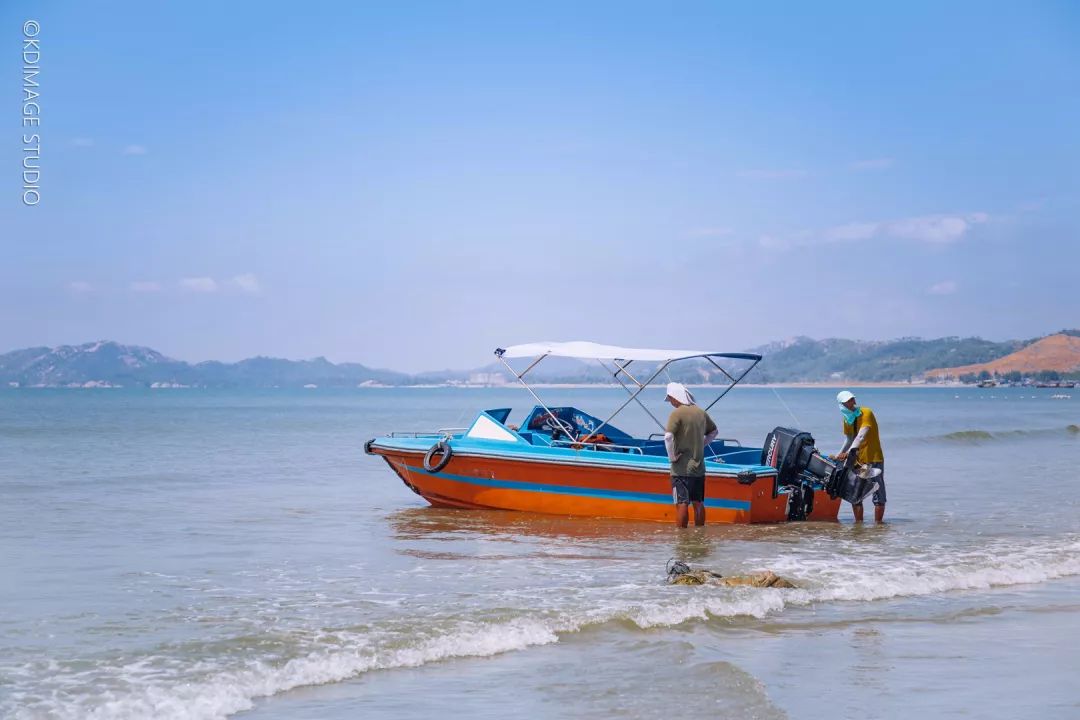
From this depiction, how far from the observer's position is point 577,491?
14891 mm

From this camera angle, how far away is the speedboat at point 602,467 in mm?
14125

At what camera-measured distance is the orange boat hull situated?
1406 cm

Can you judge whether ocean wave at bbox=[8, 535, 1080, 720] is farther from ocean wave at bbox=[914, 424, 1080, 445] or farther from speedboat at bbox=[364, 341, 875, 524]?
ocean wave at bbox=[914, 424, 1080, 445]

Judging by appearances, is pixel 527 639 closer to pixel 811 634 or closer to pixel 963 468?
pixel 811 634

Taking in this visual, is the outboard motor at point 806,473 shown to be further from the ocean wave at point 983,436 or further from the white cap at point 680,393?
the ocean wave at point 983,436

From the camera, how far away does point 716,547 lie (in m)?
12.6

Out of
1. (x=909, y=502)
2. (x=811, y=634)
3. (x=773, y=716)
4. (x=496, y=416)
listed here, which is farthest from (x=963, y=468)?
(x=773, y=716)

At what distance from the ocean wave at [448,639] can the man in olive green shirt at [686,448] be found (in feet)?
5.63

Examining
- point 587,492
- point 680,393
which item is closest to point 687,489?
point 680,393

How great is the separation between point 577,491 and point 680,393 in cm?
267

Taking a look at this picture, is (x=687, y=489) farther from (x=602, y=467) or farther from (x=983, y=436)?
(x=983, y=436)

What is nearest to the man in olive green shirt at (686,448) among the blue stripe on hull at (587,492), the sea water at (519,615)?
the sea water at (519,615)

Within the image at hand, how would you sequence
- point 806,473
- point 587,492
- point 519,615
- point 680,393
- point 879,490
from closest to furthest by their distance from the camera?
point 519,615 → point 680,393 → point 879,490 → point 806,473 → point 587,492

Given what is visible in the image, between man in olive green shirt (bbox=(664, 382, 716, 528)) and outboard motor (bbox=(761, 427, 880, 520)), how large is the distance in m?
1.50
